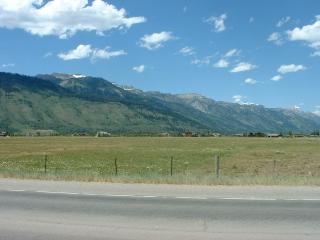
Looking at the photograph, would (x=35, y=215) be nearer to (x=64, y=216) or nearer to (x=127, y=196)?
(x=64, y=216)

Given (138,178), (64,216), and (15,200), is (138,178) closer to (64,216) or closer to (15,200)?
Answer: (15,200)

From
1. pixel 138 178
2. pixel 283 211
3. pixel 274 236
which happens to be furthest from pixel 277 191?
pixel 274 236

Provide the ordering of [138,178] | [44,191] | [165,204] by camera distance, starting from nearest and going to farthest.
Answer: [165,204] < [44,191] < [138,178]

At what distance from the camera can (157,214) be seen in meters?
14.6

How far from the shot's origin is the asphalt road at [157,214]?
11852 millimetres

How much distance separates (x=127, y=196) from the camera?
18719 mm

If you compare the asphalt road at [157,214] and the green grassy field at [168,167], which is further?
the green grassy field at [168,167]

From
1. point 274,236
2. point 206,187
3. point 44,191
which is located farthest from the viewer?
point 206,187

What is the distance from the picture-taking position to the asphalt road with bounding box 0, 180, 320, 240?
38.9ft

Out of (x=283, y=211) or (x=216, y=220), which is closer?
(x=216, y=220)

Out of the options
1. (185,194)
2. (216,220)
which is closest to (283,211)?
(216,220)

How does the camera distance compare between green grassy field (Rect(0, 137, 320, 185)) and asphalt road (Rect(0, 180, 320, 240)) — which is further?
green grassy field (Rect(0, 137, 320, 185))

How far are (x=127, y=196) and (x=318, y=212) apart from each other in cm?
652

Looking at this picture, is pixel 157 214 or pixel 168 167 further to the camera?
pixel 168 167
